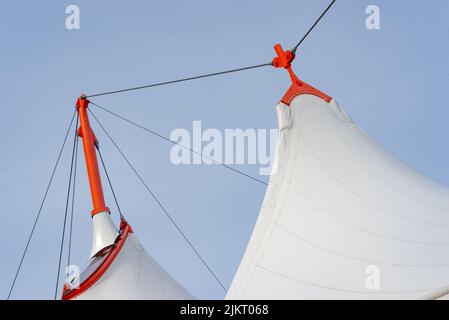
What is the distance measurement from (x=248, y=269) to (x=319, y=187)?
2.30 metres

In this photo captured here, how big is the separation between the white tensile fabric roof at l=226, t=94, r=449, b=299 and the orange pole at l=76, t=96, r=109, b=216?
656cm

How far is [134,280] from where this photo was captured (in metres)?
14.3

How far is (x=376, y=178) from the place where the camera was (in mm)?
11852

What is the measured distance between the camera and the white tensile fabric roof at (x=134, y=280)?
13727mm

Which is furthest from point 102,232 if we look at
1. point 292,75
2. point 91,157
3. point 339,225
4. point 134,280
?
point 339,225

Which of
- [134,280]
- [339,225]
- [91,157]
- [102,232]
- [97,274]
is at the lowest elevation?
[339,225]

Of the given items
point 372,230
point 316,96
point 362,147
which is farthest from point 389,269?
point 316,96

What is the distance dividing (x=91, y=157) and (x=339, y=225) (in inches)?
353

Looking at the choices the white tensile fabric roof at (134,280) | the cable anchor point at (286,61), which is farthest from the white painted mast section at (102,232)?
the cable anchor point at (286,61)

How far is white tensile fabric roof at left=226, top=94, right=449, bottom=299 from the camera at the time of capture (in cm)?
945

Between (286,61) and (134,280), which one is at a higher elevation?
(286,61)

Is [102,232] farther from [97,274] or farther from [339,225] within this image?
[339,225]

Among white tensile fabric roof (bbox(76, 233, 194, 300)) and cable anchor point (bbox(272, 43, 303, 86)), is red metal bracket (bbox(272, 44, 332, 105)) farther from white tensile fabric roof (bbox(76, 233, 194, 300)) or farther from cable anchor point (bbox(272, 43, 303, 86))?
white tensile fabric roof (bbox(76, 233, 194, 300))

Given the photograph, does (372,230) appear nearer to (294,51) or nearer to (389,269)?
(389,269)
